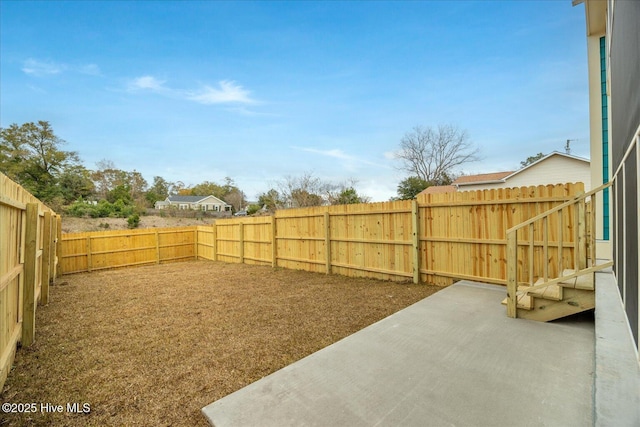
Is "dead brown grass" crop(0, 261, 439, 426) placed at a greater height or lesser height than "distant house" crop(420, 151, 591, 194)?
lesser

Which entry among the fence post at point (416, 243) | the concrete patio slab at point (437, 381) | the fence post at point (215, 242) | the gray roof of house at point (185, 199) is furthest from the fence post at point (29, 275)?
the gray roof of house at point (185, 199)

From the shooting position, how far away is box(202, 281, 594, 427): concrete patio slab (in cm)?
166

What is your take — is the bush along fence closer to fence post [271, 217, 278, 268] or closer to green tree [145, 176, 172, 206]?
fence post [271, 217, 278, 268]

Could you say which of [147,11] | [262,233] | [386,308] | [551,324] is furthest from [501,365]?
[147,11]

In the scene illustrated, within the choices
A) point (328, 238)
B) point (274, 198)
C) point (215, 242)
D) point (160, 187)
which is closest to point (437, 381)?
point (328, 238)

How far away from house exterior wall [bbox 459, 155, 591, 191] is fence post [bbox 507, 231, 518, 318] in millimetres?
14825

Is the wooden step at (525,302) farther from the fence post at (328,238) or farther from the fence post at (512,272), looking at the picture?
the fence post at (328,238)

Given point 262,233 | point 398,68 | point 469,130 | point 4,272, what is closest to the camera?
point 4,272

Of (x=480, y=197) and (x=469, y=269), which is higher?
(x=480, y=197)

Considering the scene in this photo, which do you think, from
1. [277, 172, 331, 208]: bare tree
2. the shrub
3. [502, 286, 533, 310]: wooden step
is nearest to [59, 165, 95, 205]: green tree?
the shrub

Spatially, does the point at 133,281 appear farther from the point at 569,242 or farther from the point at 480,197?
the point at 569,242

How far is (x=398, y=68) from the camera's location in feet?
33.1

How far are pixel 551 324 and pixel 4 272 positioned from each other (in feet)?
17.8

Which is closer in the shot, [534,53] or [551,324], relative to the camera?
[551,324]
